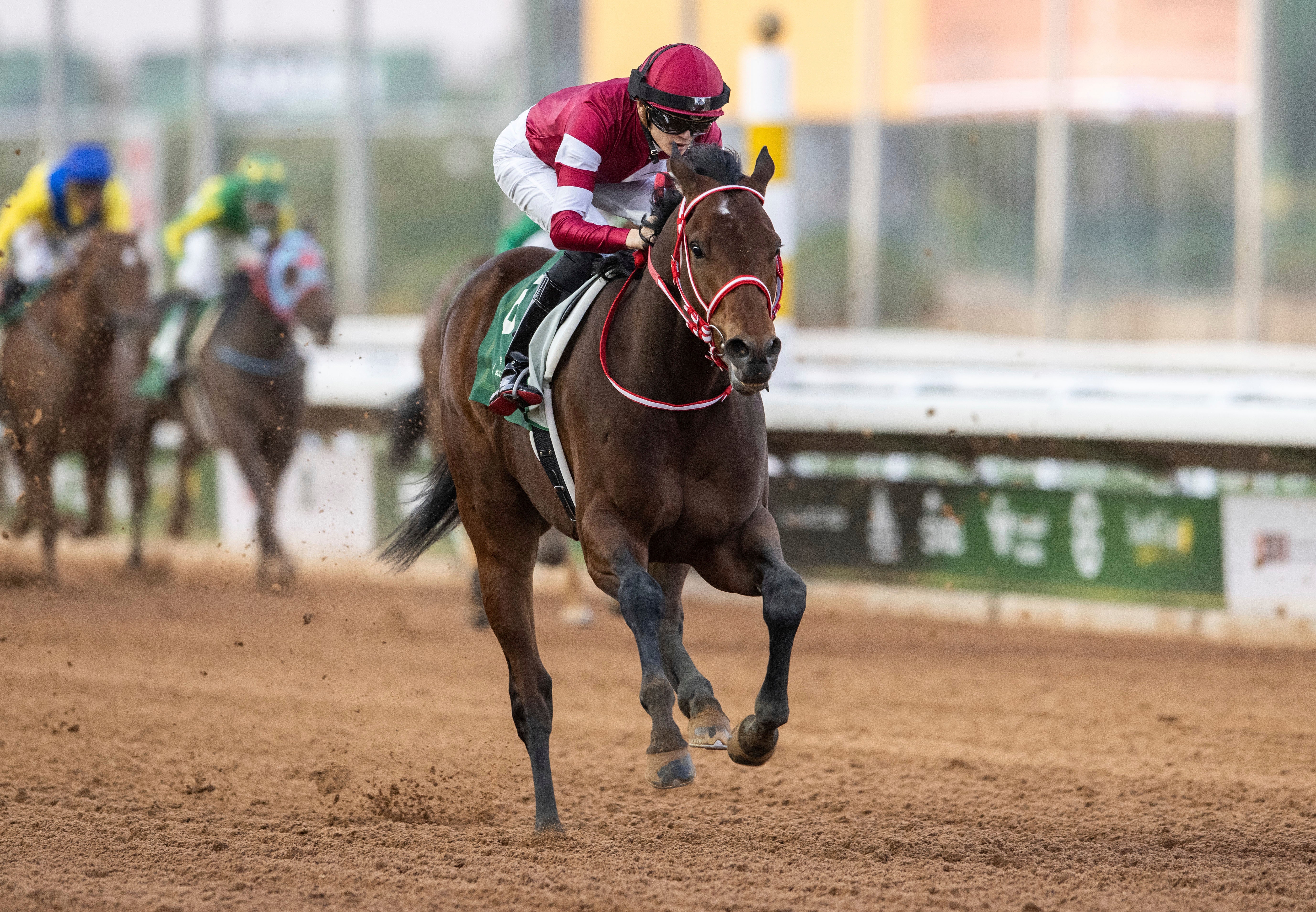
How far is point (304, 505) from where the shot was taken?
31.0 feet

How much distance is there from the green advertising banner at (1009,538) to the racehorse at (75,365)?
354cm

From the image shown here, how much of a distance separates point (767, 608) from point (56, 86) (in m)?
7.88

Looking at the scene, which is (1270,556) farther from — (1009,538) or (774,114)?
(774,114)

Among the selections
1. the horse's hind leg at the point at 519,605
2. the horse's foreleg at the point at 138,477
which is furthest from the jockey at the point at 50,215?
the horse's hind leg at the point at 519,605

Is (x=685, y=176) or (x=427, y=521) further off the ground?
(x=685, y=176)

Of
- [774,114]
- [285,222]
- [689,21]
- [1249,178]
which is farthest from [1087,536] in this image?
[285,222]

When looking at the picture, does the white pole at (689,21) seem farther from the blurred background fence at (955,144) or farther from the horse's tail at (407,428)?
the horse's tail at (407,428)

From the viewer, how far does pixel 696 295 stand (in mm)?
3453

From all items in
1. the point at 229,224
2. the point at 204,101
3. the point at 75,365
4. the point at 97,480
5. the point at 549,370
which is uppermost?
the point at 204,101

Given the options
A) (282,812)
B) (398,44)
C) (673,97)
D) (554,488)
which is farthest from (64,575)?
(673,97)

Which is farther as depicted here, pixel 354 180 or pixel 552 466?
pixel 354 180

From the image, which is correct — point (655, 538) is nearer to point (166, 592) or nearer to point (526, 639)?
point (526, 639)

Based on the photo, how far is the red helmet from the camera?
3738 millimetres

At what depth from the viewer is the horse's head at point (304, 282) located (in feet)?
26.6
